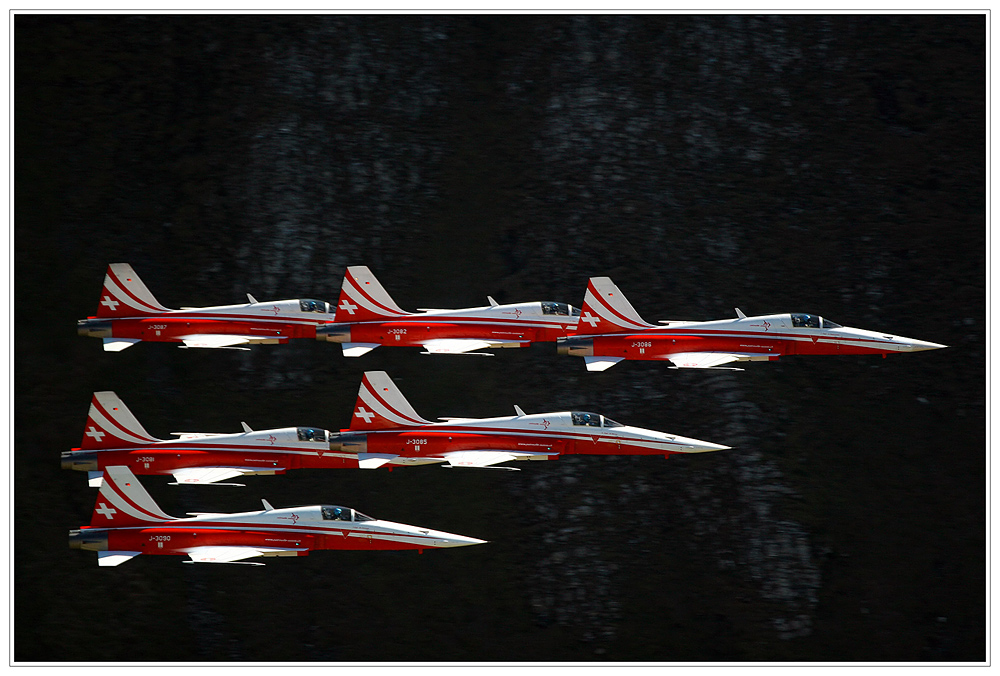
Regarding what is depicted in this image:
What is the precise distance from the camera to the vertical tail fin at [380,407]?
59375mm

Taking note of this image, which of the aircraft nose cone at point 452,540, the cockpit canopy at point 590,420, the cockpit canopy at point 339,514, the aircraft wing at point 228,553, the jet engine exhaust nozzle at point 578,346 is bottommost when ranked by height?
the aircraft nose cone at point 452,540

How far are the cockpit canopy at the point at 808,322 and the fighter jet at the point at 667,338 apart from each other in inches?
6.3

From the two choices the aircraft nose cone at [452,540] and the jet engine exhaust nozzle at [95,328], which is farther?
the jet engine exhaust nozzle at [95,328]

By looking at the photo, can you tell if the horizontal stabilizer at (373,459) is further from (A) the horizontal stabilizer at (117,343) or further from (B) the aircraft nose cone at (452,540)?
(A) the horizontal stabilizer at (117,343)

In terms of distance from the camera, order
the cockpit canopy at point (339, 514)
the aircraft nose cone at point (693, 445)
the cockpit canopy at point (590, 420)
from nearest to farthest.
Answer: the cockpit canopy at point (339, 514) → the aircraft nose cone at point (693, 445) → the cockpit canopy at point (590, 420)

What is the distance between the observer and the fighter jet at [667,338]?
61.9 metres

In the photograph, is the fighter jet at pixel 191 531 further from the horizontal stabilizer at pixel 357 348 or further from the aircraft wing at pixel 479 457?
the horizontal stabilizer at pixel 357 348

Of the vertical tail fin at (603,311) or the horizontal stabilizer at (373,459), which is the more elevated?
the vertical tail fin at (603,311)

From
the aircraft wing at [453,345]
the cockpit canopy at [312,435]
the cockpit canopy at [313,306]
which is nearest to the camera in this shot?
the cockpit canopy at [312,435]

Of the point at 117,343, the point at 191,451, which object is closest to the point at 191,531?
the point at 191,451

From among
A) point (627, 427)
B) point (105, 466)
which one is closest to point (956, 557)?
point (627, 427)

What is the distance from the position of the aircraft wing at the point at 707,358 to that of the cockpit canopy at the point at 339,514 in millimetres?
15332

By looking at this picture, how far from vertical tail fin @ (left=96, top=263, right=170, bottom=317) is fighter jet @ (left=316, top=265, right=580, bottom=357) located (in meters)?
8.00

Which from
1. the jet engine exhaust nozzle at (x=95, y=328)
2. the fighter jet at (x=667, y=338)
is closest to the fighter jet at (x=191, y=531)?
the jet engine exhaust nozzle at (x=95, y=328)
